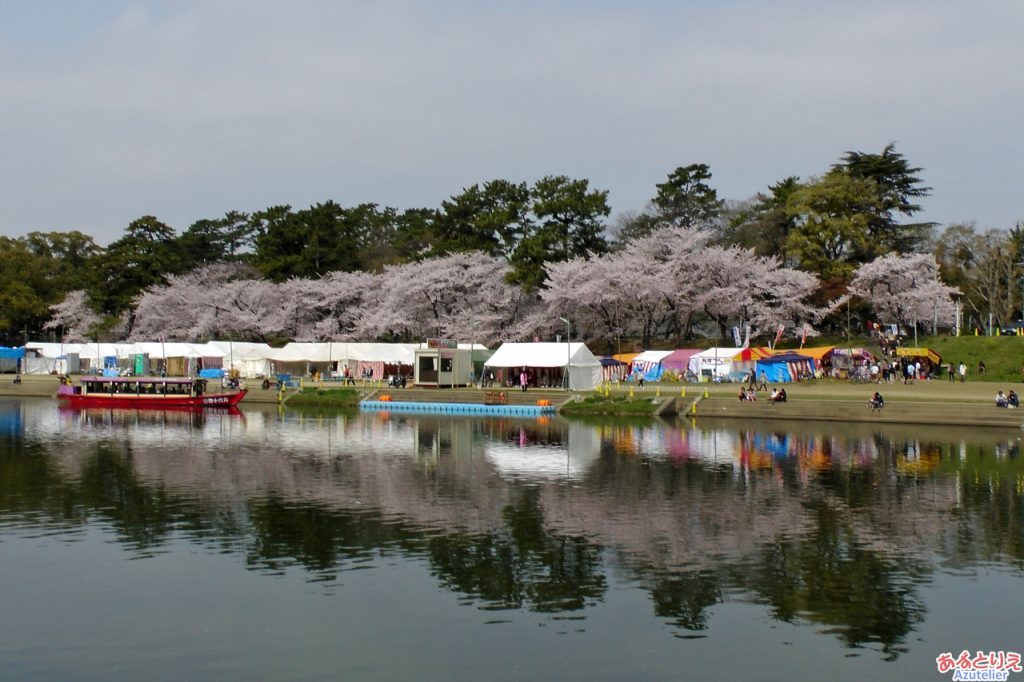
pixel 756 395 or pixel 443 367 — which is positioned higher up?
pixel 443 367

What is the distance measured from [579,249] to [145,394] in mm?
40741

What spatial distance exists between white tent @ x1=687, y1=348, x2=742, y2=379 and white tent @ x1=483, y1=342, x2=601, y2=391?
7933 mm

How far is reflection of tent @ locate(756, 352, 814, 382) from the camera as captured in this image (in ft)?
219

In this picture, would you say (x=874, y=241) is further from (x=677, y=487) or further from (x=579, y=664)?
(x=579, y=664)

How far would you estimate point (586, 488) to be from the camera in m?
32.3

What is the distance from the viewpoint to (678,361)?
72.2 m

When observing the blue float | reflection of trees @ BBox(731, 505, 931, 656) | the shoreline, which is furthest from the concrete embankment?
reflection of trees @ BBox(731, 505, 931, 656)

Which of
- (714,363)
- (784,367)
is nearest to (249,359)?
(714,363)

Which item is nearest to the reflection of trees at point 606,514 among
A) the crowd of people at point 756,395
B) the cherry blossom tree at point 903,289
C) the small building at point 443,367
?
the crowd of people at point 756,395

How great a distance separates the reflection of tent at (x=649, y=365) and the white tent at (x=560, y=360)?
20.4 ft

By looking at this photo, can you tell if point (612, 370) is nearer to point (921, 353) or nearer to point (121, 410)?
point (921, 353)

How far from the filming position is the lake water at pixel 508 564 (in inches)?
637

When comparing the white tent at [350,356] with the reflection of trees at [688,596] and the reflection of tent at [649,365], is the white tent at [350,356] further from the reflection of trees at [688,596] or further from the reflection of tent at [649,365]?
the reflection of trees at [688,596]

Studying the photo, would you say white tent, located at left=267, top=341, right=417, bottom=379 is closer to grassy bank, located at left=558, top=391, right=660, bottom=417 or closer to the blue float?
the blue float
